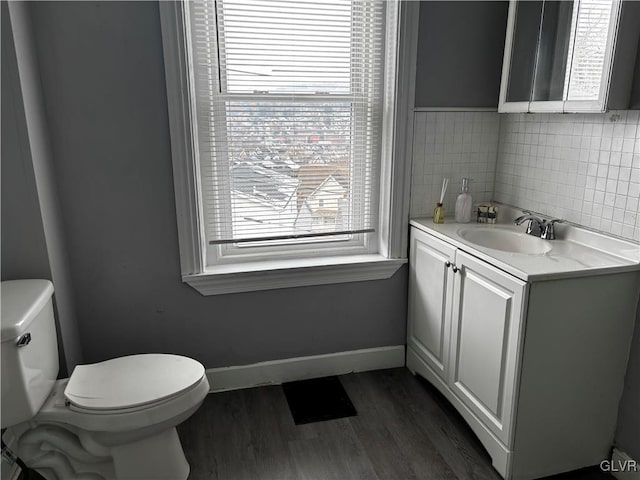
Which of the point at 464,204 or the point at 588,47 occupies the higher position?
the point at 588,47

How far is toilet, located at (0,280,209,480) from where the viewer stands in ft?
5.03

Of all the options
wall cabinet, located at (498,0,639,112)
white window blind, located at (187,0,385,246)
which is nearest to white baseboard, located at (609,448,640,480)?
wall cabinet, located at (498,0,639,112)

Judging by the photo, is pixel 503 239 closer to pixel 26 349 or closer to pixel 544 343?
pixel 544 343

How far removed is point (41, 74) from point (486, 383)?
6.85 ft

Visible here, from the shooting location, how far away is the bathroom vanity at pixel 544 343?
162 centimetres

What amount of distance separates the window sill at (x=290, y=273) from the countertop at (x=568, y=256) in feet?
1.35

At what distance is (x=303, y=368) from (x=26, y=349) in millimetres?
1281

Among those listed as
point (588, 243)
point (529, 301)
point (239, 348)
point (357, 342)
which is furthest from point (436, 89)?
point (239, 348)

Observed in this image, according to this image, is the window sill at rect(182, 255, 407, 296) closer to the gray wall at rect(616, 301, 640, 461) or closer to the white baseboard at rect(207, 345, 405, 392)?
the white baseboard at rect(207, 345, 405, 392)

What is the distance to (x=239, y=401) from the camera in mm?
2279

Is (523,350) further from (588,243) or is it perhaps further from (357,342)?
(357,342)

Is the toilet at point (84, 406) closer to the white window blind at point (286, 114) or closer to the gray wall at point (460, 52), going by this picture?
the white window blind at point (286, 114)

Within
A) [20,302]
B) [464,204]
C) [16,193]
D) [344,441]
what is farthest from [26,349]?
[464,204]

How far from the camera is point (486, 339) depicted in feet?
5.99
